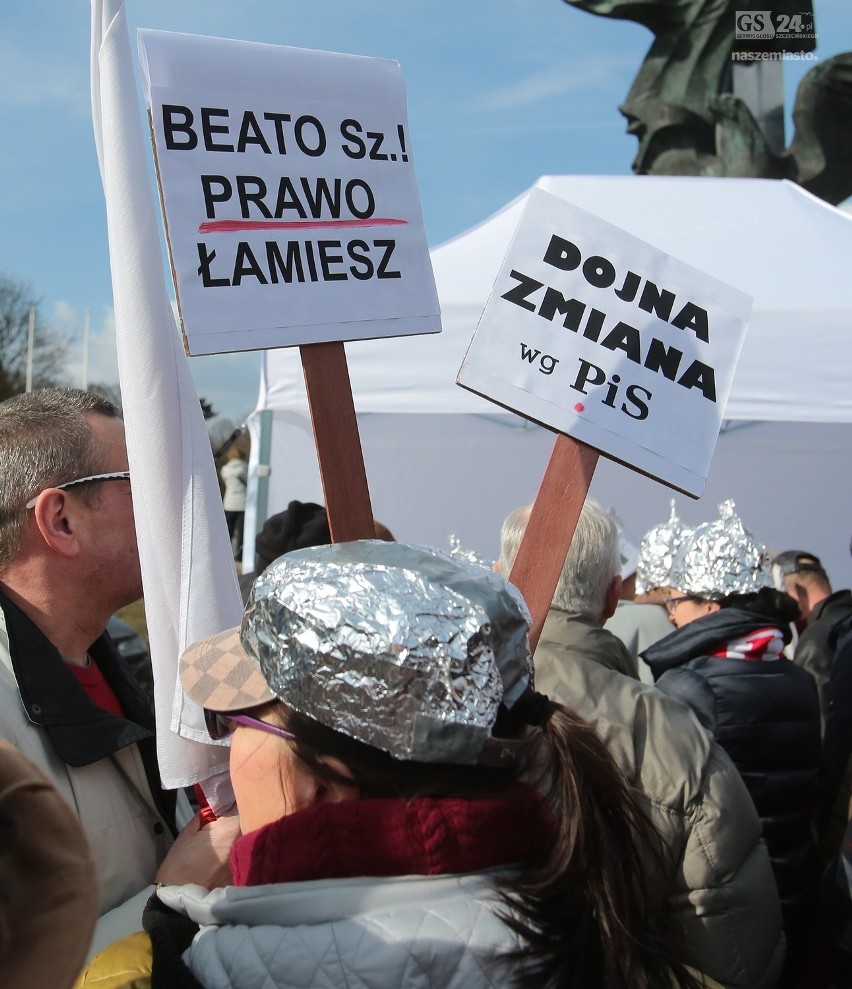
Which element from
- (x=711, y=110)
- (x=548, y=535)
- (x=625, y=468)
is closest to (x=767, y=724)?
(x=548, y=535)

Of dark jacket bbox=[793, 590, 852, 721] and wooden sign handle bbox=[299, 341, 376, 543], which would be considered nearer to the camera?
wooden sign handle bbox=[299, 341, 376, 543]

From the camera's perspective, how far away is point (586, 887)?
3.65 feet

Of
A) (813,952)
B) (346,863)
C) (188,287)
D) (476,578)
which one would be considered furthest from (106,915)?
(813,952)

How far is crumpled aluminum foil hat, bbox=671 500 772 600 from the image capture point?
116 inches

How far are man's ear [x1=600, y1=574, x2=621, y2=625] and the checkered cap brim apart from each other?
1411 millimetres

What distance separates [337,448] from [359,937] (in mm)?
836

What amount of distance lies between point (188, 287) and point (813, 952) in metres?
2.51

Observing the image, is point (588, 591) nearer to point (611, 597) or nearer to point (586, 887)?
point (611, 597)

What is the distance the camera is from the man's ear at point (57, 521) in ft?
5.78

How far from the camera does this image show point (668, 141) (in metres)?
11.2

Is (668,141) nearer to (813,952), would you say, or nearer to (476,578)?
(813,952)

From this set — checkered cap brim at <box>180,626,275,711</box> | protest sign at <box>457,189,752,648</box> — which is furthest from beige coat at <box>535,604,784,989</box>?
checkered cap brim at <box>180,626,275,711</box>
